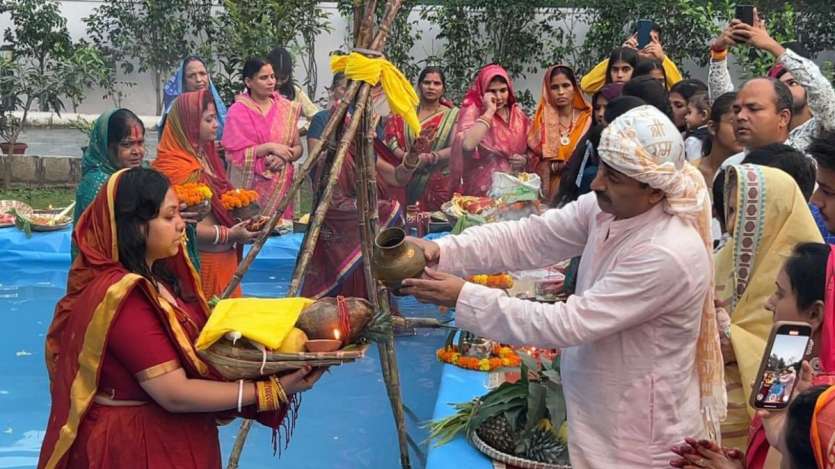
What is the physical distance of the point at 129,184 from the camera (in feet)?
8.70

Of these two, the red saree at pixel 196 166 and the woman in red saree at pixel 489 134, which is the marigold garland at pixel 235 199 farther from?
the woman in red saree at pixel 489 134

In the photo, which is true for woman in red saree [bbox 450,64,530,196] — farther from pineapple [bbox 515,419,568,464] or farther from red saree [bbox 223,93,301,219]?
pineapple [bbox 515,419,568,464]

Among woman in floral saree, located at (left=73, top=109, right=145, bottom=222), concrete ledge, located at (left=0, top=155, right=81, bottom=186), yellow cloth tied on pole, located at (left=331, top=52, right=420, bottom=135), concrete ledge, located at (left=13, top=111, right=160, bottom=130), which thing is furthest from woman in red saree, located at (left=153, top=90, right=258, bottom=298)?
concrete ledge, located at (left=13, top=111, right=160, bottom=130)

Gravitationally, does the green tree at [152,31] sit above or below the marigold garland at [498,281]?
above

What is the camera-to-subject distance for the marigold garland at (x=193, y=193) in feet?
16.3

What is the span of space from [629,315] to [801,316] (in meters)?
0.45

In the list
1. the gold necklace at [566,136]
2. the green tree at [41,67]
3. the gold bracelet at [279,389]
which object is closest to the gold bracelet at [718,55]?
the gold necklace at [566,136]

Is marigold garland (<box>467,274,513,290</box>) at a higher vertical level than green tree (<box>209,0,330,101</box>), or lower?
lower

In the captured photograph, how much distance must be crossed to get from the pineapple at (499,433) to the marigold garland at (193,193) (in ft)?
7.05

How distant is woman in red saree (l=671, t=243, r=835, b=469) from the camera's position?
2.31 meters

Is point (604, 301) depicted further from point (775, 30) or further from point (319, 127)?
point (775, 30)

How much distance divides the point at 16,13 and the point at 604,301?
40.9 ft

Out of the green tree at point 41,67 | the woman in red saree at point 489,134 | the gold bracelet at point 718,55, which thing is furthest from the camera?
the green tree at point 41,67

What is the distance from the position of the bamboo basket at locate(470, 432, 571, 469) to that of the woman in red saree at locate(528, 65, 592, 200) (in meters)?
3.40
